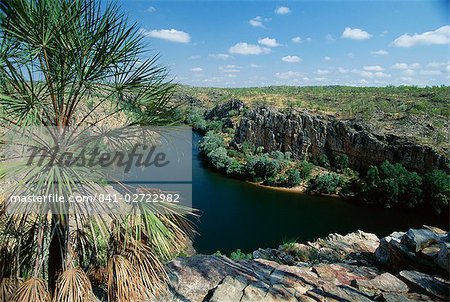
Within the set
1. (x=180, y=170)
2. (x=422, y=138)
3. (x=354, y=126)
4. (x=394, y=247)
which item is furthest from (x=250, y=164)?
(x=394, y=247)

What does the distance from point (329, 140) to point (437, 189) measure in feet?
40.6

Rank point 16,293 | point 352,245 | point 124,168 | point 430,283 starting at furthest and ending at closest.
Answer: point 352,245 < point 430,283 < point 124,168 < point 16,293

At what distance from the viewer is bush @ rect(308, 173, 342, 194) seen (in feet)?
91.2

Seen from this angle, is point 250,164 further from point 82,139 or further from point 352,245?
point 82,139

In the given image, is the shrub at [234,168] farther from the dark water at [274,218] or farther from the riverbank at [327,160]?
the dark water at [274,218]

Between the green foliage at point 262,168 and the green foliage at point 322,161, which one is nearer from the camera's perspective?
the green foliage at point 262,168

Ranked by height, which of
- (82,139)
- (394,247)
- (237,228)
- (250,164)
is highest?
(82,139)

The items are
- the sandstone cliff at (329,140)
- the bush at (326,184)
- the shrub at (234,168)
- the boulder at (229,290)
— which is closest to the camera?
the boulder at (229,290)

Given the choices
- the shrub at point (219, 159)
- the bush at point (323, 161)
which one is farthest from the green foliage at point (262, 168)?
the bush at point (323, 161)

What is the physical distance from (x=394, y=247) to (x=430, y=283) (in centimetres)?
149

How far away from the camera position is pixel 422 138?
27328 mm

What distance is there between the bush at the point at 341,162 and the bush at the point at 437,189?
27.3 feet

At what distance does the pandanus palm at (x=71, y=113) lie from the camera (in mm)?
2887

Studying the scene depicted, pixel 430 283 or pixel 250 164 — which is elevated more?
pixel 430 283
